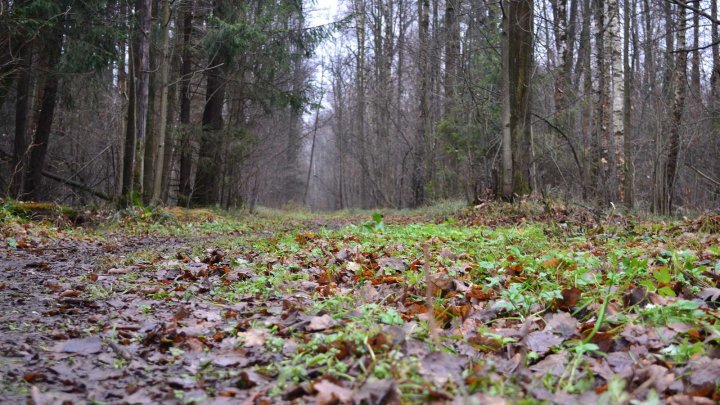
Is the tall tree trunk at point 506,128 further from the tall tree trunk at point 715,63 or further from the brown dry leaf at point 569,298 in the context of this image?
the brown dry leaf at point 569,298

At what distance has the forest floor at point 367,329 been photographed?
2.02 meters

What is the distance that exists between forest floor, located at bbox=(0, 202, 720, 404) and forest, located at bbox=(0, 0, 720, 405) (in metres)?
0.01

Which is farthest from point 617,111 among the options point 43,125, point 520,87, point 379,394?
point 43,125

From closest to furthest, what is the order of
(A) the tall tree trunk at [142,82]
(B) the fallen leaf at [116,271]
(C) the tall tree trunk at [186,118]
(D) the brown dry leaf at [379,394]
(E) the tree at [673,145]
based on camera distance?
(D) the brown dry leaf at [379,394]
(B) the fallen leaf at [116,271]
(A) the tall tree trunk at [142,82]
(E) the tree at [673,145]
(C) the tall tree trunk at [186,118]

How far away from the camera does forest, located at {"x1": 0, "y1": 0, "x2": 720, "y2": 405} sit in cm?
218

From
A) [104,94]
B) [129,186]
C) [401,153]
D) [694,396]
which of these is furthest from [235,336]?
[401,153]

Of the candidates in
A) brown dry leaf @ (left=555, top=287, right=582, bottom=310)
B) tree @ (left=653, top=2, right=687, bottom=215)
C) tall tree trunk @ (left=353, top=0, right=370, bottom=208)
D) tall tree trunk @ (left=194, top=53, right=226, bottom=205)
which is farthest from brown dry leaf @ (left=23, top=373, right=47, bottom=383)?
tall tree trunk @ (left=353, top=0, right=370, bottom=208)

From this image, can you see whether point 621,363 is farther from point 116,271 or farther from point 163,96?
point 163,96

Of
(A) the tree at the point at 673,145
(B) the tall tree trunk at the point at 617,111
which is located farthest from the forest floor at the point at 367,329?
(B) the tall tree trunk at the point at 617,111

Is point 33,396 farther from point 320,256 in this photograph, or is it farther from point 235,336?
point 320,256

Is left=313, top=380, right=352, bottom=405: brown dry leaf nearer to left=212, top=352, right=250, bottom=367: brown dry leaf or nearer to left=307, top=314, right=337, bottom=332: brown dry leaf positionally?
left=212, top=352, right=250, bottom=367: brown dry leaf

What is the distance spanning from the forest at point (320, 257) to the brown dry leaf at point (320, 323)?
0.02 metres

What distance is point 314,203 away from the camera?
61844 mm

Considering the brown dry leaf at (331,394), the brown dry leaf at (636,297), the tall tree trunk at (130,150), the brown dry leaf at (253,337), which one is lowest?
the brown dry leaf at (253,337)
